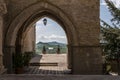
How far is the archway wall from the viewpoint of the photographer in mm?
17234

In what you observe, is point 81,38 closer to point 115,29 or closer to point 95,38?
point 95,38

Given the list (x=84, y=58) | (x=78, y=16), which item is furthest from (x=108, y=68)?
(x=78, y=16)

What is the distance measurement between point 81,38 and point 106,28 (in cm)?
430

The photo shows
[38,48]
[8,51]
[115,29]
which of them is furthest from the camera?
[38,48]

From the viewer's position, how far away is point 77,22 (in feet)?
57.0

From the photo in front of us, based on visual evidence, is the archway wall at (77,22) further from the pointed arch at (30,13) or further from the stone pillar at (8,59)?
the stone pillar at (8,59)

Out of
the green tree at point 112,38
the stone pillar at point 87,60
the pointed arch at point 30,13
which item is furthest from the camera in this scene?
the green tree at point 112,38

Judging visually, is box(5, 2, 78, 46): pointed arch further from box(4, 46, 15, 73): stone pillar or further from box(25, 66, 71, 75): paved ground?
box(25, 66, 71, 75): paved ground

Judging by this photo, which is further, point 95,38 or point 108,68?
point 108,68

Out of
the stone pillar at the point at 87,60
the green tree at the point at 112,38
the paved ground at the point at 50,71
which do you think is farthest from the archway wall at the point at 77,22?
the green tree at the point at 112,38

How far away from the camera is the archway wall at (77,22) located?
56.5 feet

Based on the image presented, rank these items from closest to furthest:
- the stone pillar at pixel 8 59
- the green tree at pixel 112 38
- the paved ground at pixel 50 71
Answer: the stone pillar at pixel 8 59, the paved ground at pixel 50 71, the green tree at pixel 112 38

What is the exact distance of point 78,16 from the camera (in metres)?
17.4

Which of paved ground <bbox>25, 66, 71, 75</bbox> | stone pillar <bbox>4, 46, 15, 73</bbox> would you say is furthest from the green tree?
stone pillar <bbox>4, 46, 15, 73</bbox>
